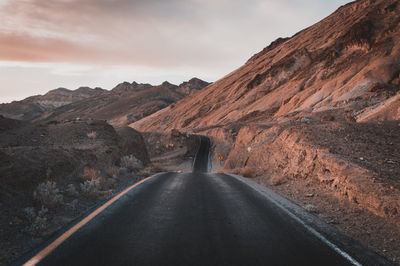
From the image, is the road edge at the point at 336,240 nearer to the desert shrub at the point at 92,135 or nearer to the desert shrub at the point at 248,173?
the desert shrub at the point at 248,173

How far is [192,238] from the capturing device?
3.96m

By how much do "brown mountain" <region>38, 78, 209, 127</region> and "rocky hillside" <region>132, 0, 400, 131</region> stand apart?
50026mm

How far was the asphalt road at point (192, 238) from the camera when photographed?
332cm

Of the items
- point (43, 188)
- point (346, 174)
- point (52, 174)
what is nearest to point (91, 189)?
point (52, 174)

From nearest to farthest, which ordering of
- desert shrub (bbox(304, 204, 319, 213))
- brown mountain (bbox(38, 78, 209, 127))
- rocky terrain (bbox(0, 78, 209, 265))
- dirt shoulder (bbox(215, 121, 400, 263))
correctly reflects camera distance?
rocky terrain (bbox(0, 78, 209, 265)) → dirt shoulder (bbox(215, 121, 400, 263)) → desert shrub (bbox(304, 204, 319, 213)) → brown mountain (bbox(38, 78, 209, 127))

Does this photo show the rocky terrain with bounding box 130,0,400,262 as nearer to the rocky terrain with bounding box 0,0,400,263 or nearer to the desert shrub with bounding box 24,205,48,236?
the rocky terrain with bounding box 0,0,400,263

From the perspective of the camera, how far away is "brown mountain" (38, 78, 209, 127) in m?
126

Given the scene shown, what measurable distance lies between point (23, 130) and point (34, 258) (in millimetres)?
13442

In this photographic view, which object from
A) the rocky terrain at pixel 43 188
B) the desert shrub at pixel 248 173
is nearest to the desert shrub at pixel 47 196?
the rocky terrain at pixel 43 188

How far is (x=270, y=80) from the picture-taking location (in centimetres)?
6034

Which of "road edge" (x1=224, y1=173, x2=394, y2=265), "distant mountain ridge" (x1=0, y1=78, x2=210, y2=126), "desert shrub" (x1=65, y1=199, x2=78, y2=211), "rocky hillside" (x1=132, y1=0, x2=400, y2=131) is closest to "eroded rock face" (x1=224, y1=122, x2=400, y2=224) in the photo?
"road edge" (x1=224, y1=173, x2=394, y2=265)

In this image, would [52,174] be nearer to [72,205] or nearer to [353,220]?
[72,205]

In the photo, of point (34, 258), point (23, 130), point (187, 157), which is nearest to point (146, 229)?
point (34, 258)

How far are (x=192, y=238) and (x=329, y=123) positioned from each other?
10.6 m
